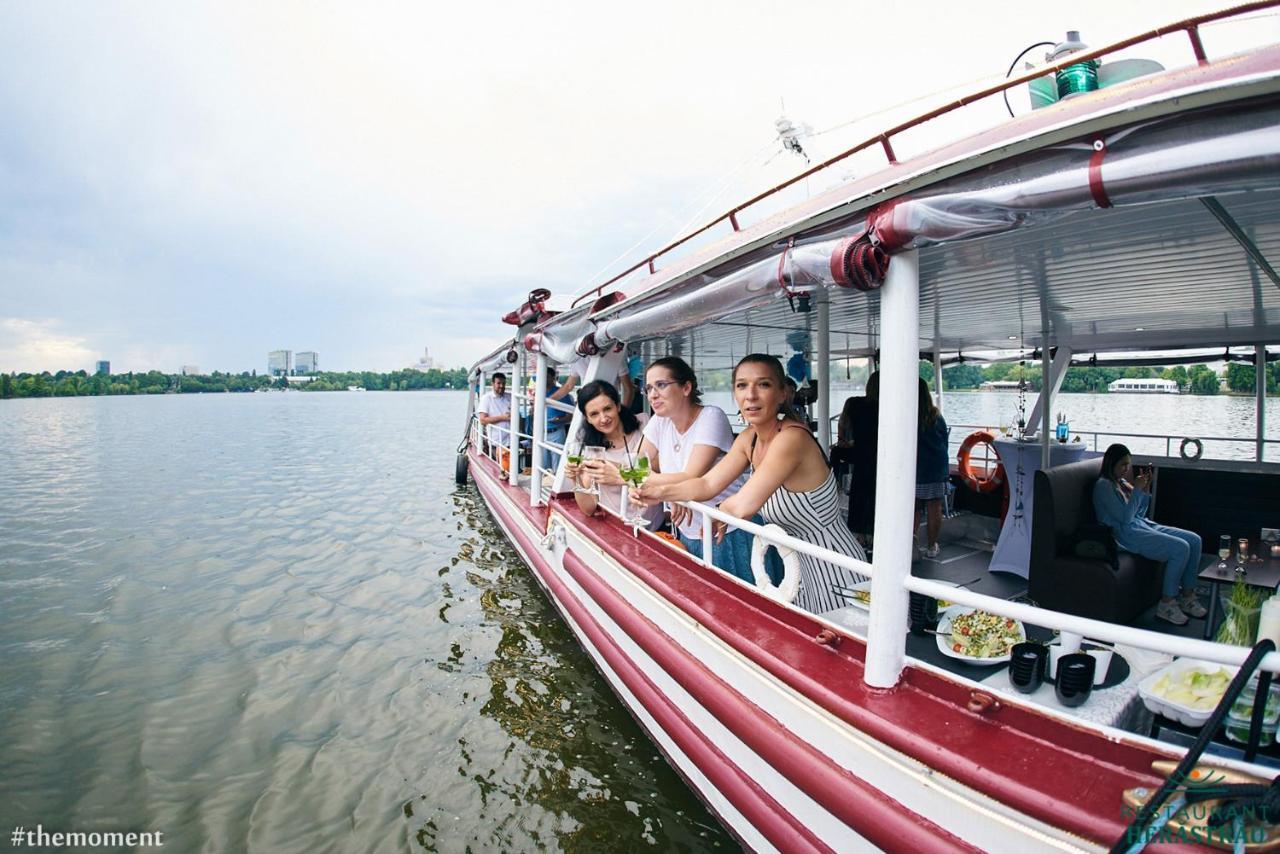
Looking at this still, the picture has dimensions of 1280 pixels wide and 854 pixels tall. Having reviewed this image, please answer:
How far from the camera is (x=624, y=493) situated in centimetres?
481

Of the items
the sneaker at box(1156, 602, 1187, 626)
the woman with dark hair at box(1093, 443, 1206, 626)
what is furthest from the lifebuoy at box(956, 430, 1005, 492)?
the sneaker at box(1156, 602, 1187, 626)

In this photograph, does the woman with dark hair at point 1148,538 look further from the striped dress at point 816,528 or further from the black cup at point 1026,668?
the black cup at point 1026,668

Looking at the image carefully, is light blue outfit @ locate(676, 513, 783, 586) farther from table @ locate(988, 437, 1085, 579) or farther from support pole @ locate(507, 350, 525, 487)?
support pole @ locate(507, 350, 525, 487)

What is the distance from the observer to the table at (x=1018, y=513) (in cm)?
556

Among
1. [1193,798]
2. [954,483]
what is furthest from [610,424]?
[954,483]

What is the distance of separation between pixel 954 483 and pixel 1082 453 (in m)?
1.84

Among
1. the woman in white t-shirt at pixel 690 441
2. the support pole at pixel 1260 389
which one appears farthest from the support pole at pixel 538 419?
the support pole at pixel 1260 389

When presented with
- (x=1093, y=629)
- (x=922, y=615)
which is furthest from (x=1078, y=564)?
(x=1093, y=629)

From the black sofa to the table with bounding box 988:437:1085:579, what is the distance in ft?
2.31

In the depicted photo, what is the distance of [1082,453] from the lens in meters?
6.61

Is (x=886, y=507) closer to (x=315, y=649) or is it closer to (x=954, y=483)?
(x=315, y=649)

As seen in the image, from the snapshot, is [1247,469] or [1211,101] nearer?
[1211,101]

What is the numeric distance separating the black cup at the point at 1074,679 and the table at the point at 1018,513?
3.62 metres

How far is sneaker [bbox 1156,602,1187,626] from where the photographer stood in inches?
176
